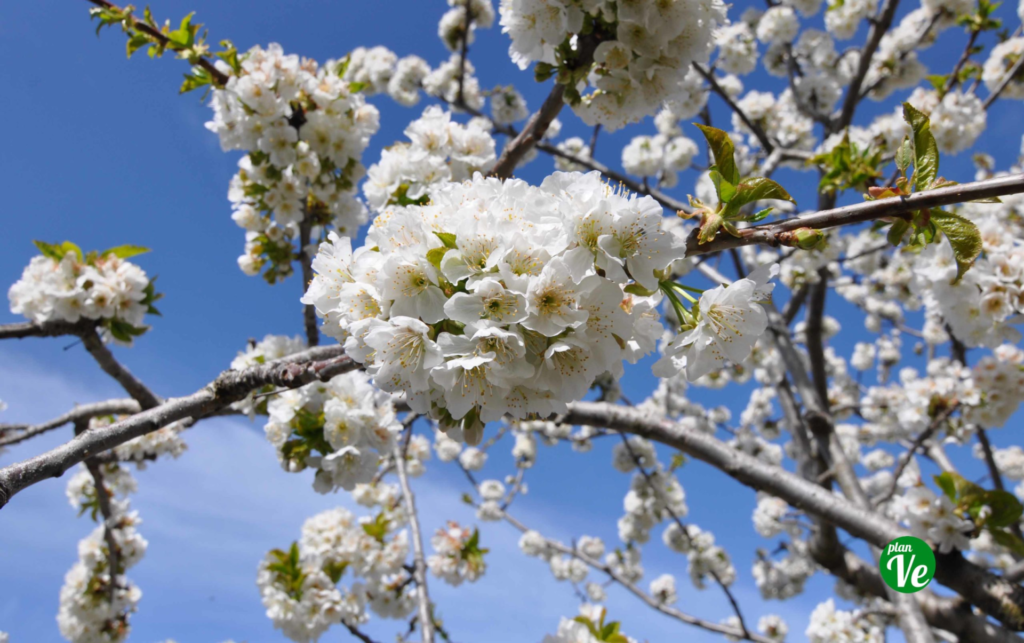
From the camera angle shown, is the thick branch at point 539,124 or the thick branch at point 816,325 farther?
the thick branch at point 816,325

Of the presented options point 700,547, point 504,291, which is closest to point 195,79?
point 504,291

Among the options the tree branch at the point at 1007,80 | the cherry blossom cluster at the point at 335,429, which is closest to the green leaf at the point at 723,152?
the cherry blossom cluster at the point at 335,429

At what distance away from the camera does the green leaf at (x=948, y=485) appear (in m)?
3.01

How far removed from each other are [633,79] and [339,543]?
394 cm

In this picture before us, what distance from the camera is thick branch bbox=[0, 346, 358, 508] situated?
114 cm

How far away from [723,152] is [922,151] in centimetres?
48

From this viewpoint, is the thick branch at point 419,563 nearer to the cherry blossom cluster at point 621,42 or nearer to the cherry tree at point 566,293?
the cherry tree at point 566,293

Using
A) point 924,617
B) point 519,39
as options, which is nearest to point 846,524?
point 924,617

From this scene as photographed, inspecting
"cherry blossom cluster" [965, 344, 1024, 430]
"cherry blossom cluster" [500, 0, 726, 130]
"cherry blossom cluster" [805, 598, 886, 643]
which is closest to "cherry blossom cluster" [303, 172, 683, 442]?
"cherry blossom cluster" [500, 0, 726, 130]

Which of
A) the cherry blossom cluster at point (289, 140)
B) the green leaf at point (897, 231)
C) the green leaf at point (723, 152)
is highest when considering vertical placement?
the cherry blossom cluster at point (289, 140)

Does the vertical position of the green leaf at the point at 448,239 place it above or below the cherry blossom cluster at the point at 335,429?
below

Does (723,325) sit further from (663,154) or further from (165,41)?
(663,154)

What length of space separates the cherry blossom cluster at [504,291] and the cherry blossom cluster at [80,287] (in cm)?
287

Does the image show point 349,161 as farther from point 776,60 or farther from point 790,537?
point 790,537
